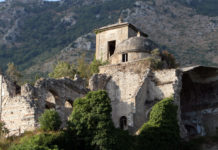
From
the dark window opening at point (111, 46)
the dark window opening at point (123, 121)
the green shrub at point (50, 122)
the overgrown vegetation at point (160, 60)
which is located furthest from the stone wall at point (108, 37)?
the green shrub at point (50, 122)

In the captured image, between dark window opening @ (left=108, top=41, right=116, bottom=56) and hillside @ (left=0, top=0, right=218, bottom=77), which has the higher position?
hillside @ (left=0, top=0, right=218, bottom=77)

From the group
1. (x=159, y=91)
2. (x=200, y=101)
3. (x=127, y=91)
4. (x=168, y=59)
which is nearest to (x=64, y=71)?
(x=127, y=91)

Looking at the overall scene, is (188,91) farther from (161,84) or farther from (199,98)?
(161,84)

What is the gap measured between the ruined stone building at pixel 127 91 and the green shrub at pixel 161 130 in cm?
260

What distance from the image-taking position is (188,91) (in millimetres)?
39969

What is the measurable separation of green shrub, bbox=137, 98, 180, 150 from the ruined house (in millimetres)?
2592

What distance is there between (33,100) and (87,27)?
70916 millimetres

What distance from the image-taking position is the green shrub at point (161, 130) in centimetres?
A: 2758

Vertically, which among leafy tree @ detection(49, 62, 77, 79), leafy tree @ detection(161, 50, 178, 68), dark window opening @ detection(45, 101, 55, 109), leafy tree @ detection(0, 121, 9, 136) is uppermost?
leafy tree @ detection(161, 50, 178, 68)

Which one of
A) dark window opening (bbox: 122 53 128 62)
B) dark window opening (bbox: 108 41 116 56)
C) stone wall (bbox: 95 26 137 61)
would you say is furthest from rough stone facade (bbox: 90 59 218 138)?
dark window opening (bbox: 108 41 116 56)

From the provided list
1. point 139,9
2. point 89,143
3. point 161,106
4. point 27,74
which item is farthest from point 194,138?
point 139,9

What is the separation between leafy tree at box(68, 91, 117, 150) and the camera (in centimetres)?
2350

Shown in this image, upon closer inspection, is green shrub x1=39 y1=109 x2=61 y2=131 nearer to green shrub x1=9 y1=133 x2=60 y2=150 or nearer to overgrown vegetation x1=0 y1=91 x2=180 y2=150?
overgrown vegetation x1=0 y1=91 x2=180 y2=150

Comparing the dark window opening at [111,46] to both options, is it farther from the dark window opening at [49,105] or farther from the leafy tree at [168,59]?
the dark window opening at [49,105]
